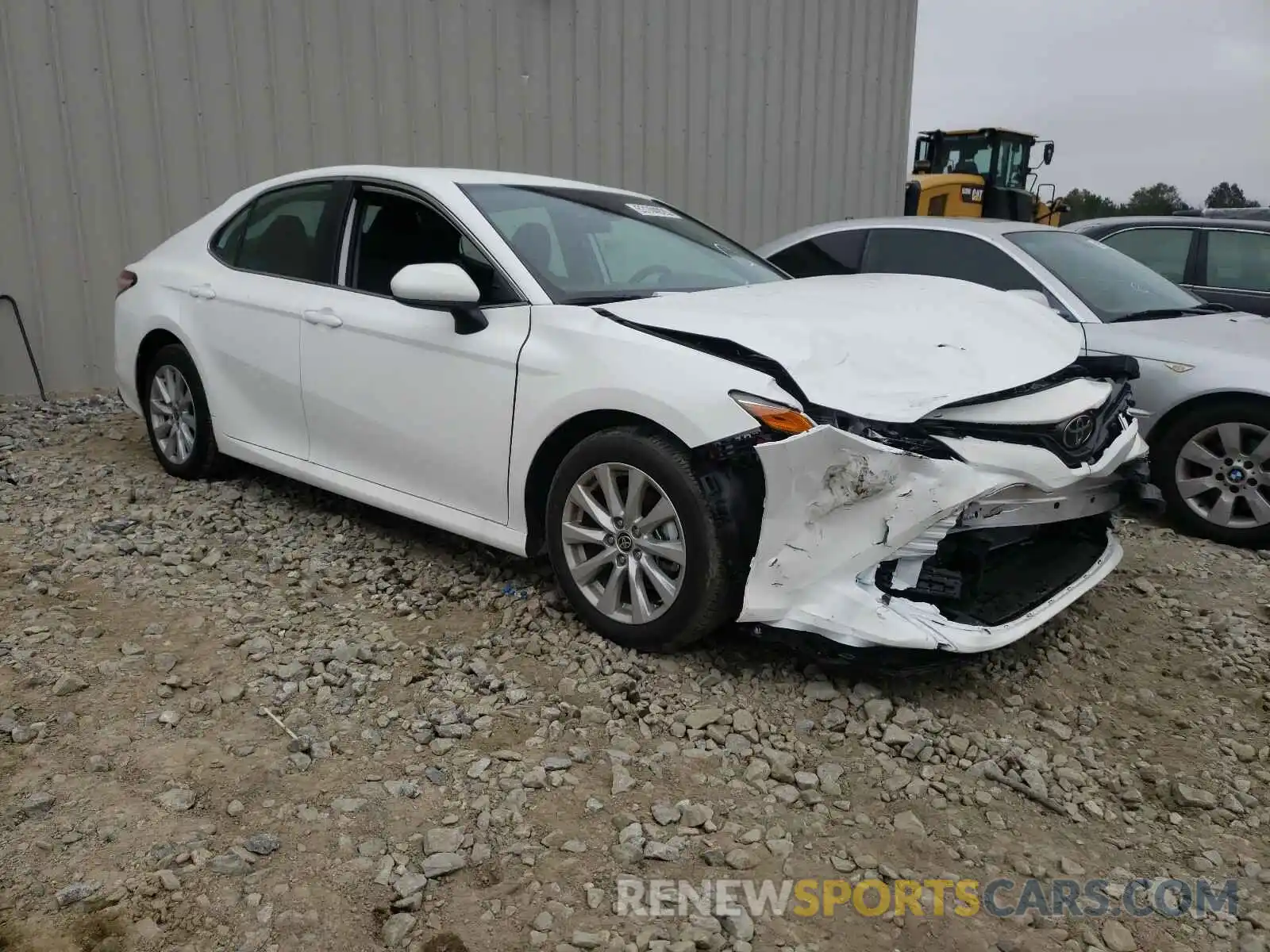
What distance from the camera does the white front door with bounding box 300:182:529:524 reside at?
11.6 feet

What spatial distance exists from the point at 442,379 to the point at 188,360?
6.07ft

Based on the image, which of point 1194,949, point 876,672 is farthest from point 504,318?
point 1194,949

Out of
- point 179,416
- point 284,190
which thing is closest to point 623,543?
point 284,190

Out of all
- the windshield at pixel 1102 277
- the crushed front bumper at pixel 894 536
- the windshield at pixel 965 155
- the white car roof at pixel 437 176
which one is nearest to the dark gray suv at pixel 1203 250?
the windshield at pixel 1102 277

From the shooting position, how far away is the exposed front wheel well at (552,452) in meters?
Answer: 3.24

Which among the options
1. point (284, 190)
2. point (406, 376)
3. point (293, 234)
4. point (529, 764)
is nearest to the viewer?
point (529, 764)

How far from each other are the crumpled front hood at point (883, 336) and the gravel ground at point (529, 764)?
0.90 m

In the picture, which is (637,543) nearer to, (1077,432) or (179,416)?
(1077,432)

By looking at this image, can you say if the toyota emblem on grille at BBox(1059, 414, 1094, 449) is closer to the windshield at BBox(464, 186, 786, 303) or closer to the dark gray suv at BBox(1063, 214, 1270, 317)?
the windshield at BBox(464, 186, 786, 303)

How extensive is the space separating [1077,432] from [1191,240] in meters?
5.16

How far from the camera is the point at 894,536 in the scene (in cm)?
286

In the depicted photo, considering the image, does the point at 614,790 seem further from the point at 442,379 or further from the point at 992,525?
the point at 442,379

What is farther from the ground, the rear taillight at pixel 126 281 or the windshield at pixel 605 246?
the windshield at pixel 605 246

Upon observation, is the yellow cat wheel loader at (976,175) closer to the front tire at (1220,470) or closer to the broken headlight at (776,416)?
the front tire at (1220,470)
